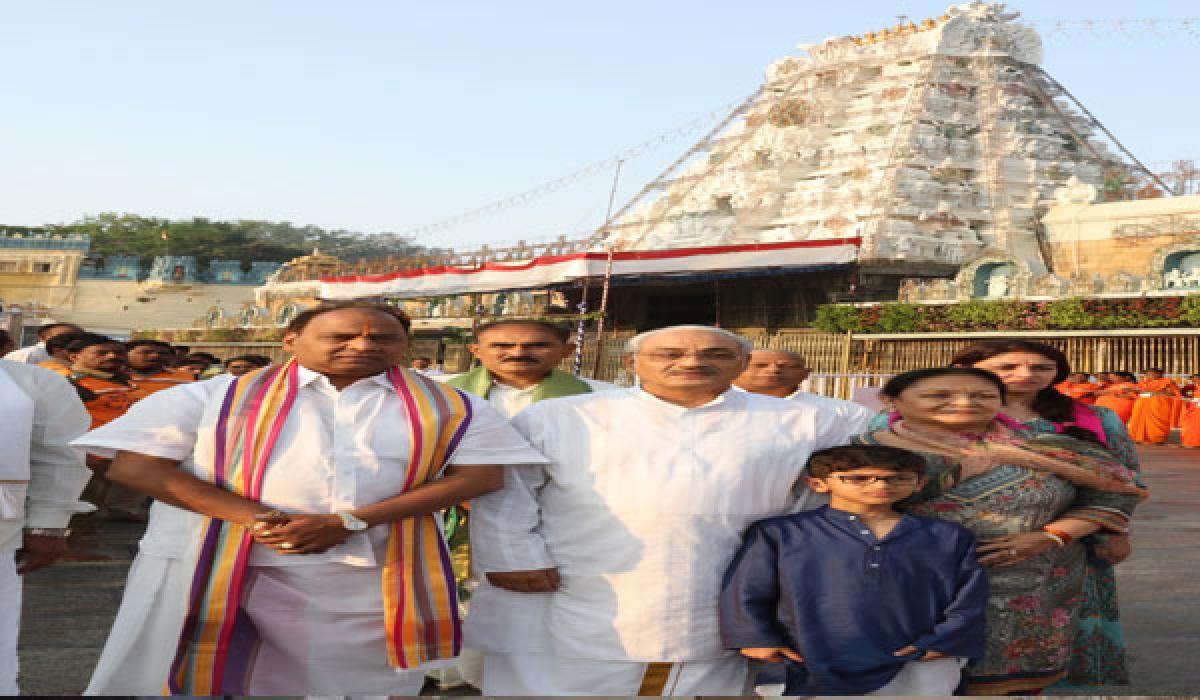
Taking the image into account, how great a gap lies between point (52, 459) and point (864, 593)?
2305 millimetres

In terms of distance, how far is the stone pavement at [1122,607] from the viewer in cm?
370

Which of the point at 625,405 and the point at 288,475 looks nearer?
the point at 288,475

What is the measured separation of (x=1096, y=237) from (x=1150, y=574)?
18.8m

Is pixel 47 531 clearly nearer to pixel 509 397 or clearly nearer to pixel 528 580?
pixel 528 580

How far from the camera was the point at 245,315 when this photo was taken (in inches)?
1297

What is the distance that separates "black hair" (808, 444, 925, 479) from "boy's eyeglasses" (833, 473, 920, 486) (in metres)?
0.02

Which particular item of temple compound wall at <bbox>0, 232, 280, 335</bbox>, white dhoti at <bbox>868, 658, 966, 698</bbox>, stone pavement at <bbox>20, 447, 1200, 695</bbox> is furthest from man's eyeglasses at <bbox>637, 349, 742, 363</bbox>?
temple compound wall at <bbox>0, 232, 280, 335</bbox>

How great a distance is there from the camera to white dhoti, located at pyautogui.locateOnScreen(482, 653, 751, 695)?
2969 millimetres

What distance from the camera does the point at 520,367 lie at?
4.18 m

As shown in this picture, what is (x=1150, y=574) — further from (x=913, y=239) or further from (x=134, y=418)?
(x=913, y=239)

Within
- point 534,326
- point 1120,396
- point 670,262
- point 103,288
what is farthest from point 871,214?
point 103,288

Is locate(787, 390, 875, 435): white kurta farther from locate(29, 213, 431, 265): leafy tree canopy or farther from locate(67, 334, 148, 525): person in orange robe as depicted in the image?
locate(29, 213, 431, 265): leafy tree canopy

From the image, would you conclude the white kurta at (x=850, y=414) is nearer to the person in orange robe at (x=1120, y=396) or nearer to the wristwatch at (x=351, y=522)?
the wristwatch at (x=351, y=522)

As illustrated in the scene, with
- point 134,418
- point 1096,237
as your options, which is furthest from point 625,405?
point 1096,237
